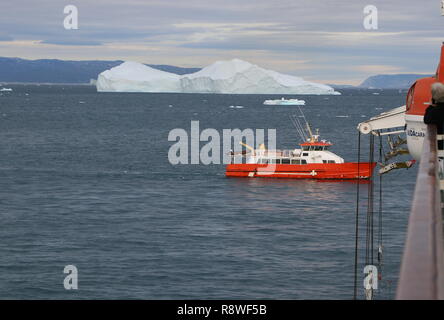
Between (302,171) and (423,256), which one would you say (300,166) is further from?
(423,256)

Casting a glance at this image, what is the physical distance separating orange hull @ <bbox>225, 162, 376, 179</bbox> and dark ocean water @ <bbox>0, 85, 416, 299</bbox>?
116cm

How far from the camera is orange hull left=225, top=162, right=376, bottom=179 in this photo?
79.4m

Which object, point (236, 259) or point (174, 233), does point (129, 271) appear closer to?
point (236, 259)

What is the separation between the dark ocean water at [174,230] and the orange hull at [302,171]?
1157 millimetres

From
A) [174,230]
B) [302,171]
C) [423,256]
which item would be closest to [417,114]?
[423,256]

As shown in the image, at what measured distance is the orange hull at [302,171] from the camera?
261 feet

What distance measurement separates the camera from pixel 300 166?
80.2 metres

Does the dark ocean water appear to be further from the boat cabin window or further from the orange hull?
the boat cabin window

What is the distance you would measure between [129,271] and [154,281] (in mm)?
2585

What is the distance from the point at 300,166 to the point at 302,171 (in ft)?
1.74

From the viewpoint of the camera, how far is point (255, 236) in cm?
5088

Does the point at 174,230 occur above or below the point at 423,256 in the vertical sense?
below

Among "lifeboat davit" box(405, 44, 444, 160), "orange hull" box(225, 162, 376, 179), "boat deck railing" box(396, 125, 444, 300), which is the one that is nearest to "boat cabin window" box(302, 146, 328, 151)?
"orange hull" box(225, 162, 376, 179)
